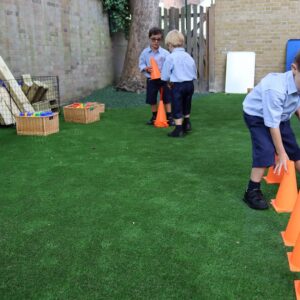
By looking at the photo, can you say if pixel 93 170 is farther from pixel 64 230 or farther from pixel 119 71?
pixel 119 71

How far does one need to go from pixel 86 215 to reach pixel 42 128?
10.7 ft

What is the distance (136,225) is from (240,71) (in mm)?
9050

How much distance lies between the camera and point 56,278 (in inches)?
94.4

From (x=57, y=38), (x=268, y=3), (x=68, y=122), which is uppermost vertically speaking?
(x=268, y=3)

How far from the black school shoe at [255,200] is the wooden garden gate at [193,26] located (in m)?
8.75

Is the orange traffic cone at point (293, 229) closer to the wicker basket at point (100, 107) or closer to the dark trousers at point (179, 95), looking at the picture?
the dark trousers at point (179, 95)

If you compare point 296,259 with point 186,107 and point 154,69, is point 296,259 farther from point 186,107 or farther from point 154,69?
point 154,69

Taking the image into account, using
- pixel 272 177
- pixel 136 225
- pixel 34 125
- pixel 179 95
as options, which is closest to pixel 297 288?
pixel 136 225

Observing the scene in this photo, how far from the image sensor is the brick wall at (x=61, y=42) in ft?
25.8

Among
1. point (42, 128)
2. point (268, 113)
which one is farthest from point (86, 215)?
point (42, 128)

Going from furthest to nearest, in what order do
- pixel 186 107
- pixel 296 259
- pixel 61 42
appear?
pixel 61 42 < pixel 186 107 < pixel 296 259

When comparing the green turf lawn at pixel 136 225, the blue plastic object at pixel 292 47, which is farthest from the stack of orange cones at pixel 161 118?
the blue plastic object at pixel 292 47

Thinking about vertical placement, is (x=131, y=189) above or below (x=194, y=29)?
below

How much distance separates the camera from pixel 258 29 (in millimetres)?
11188
